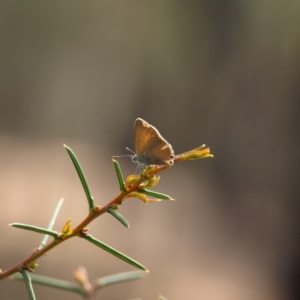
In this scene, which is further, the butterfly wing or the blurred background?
the blurred background

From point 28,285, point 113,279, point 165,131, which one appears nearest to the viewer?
point 28,285

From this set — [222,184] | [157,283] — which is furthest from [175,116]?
[157,283]

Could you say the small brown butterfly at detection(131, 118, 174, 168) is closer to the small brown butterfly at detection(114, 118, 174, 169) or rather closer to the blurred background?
the small brown butterfly at detection(114, 118, 174, 169)

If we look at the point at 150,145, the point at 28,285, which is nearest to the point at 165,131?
the point at 150,145

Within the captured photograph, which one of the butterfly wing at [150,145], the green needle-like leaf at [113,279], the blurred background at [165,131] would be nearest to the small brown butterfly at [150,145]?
the butterfly wing at [150,145]

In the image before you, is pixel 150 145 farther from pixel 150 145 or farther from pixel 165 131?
pixel 165 131

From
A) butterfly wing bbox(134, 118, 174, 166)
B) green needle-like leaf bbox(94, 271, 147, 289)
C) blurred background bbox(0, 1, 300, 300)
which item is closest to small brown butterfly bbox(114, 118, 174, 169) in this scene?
butterfly wing bbox(134, 118, 174, 166)

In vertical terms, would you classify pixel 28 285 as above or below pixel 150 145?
below

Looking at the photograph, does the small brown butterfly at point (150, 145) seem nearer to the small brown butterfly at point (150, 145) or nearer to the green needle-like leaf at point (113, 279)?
the small brown butterfly at point (150, 145)

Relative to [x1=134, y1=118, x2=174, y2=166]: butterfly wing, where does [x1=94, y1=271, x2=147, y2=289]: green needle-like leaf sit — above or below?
below

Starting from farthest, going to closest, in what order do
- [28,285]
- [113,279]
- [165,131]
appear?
[165,131] → [113,279] → [28,285]
